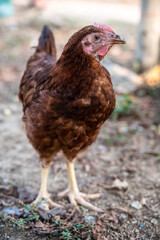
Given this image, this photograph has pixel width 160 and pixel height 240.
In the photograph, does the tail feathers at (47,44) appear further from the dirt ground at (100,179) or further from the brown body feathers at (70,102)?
the dirt ground at (100,179)

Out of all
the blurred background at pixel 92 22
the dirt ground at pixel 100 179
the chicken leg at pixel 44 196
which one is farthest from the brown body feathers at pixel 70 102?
the blurred background at pixel 92 22

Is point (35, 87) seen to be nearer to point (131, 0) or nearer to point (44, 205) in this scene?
point (44, 205)

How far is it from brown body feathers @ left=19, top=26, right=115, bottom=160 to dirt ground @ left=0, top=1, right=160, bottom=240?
71cm

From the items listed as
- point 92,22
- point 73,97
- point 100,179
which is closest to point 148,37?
point 92,22

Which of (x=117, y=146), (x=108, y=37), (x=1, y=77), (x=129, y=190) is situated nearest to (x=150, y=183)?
(x=129, y=190)

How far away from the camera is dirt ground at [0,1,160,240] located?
277 cm

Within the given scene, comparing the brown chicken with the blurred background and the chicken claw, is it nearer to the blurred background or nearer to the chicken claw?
the chicken claw

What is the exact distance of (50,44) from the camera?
377 cm

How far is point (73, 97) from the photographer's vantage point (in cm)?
252

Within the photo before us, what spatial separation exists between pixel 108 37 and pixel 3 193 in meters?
2.13

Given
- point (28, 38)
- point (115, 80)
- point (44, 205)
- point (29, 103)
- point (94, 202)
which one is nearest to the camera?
point (29, 103)

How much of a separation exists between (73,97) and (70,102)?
5 centimetres

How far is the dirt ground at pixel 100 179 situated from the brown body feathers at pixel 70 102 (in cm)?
71

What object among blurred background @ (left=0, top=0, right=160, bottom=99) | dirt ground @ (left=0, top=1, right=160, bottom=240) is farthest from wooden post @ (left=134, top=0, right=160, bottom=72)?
dirt ground @ (left=0, top=1, right=160, bottom=240)
